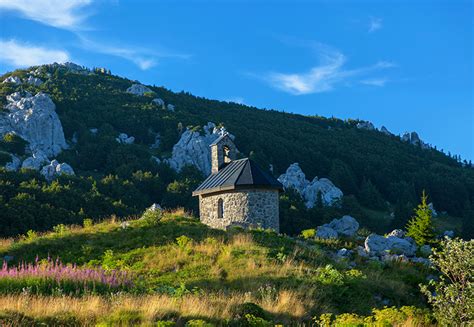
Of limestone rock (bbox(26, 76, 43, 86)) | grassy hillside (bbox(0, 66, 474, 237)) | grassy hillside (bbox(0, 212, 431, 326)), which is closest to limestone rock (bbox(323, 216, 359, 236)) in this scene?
grassy hillside (bbox(0, 66, 474, 237))

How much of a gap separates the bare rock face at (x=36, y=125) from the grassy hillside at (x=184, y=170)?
2.77 meters

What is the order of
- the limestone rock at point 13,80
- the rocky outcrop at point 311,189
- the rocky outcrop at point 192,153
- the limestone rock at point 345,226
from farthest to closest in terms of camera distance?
the limestone rock at point 13,80
the rocky outcrop at point 192,153
the rocky outcrop at point 311,189
the limestone rock at point 345,226

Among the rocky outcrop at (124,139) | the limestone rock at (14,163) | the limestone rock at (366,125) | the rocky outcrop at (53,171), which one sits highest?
the limestone rock at (366,125)

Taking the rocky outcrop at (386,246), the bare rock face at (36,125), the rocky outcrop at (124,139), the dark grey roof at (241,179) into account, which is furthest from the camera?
the rocky outcrop at (124,139)

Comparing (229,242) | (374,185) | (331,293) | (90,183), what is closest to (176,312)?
(331,293)

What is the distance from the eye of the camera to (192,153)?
7356cm

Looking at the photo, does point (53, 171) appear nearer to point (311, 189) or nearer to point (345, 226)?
point (345, 226)

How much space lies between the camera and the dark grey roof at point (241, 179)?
91.6 ft

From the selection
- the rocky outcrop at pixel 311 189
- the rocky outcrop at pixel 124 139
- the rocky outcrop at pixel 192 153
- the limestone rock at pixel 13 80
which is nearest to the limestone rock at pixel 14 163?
the rocky outcrop at pixel 124 139

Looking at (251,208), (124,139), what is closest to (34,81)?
(124,139)

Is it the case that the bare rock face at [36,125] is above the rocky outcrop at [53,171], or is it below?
above

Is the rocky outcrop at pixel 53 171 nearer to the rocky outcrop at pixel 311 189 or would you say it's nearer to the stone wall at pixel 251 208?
the rocky outcrop at pixel 311 189

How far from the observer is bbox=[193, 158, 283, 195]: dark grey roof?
2791 centimetres

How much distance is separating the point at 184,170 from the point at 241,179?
4110cm
